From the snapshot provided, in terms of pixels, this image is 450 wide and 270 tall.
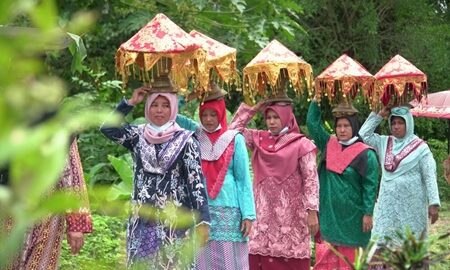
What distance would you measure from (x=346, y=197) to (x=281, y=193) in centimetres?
68

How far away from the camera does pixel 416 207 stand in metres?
7.70

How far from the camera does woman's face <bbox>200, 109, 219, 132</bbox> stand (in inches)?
258

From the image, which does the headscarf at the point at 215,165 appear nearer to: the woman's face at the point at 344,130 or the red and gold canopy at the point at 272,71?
the red and gold canopy at the point at 272,71

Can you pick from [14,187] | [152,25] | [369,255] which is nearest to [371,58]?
[152,25]

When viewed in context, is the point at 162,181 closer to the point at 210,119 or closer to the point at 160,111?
the point at 160,111

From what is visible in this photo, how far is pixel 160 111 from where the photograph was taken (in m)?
5.63

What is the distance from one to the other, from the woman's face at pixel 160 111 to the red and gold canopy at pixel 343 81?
2706mm

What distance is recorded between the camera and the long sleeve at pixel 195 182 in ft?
18.0

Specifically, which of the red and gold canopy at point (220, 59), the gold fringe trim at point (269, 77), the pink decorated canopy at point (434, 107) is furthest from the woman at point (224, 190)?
the pink decorated canopy at point (434, 107)

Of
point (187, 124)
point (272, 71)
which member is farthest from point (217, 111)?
point (272, 71)

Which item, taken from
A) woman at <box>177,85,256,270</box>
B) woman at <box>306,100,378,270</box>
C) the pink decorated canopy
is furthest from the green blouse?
woman at <box>177,85,256,270</box>

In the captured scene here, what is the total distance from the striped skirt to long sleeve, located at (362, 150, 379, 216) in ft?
5.05

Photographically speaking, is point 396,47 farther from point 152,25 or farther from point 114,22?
point 152,25

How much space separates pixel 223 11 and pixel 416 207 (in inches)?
161
